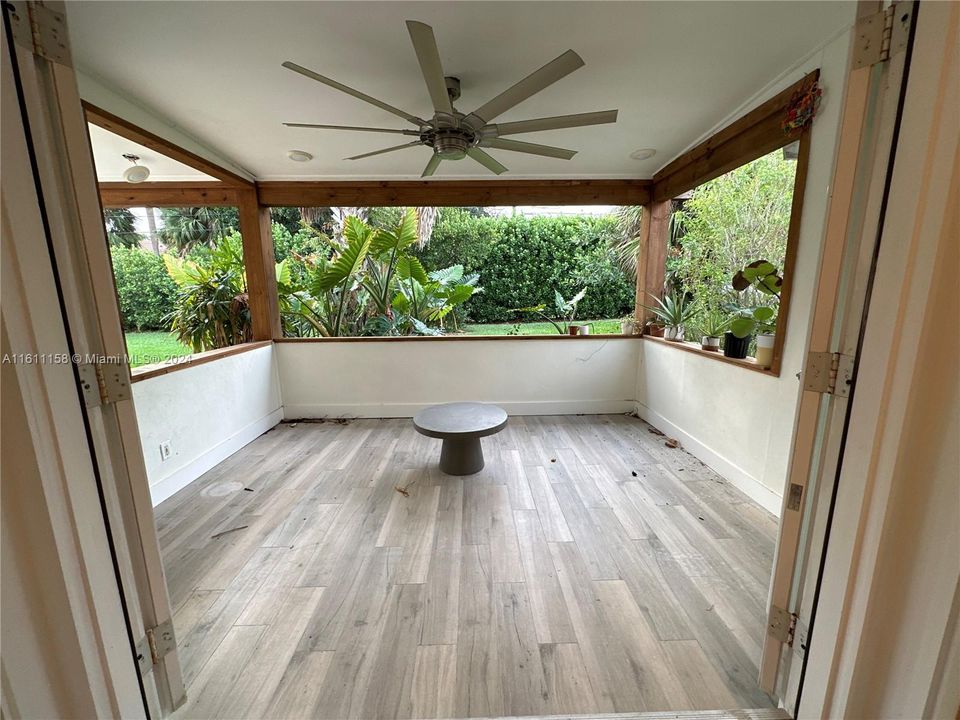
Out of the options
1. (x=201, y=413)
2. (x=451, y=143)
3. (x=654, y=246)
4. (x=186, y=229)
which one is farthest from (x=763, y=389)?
(x=186, y=229)

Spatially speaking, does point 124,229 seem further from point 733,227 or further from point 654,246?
point 733,227

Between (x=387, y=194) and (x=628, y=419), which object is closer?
(x=387, y=194)

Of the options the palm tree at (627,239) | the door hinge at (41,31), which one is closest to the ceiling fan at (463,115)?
the door hinge at (41,31)

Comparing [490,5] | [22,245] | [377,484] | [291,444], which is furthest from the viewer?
[291,444]

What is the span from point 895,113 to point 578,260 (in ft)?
18.0

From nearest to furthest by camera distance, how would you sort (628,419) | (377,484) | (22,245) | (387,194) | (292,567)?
1. (22,245)
2. (292,567)
3. (377,484)
4. (387,194)
5. (628,419)

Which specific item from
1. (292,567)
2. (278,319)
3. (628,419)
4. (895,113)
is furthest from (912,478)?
(278,319)

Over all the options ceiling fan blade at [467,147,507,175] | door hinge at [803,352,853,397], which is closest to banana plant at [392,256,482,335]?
ceiling fan blade at [467,147,507,175]

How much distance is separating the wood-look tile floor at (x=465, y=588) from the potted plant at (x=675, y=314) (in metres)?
1.21

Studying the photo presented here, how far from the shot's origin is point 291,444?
330cm

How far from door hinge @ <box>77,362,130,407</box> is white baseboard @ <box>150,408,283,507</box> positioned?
4.94ft

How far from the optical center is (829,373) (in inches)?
36.8

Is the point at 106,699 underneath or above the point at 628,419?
above

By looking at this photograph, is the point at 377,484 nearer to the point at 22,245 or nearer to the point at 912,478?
the point at 22,245
